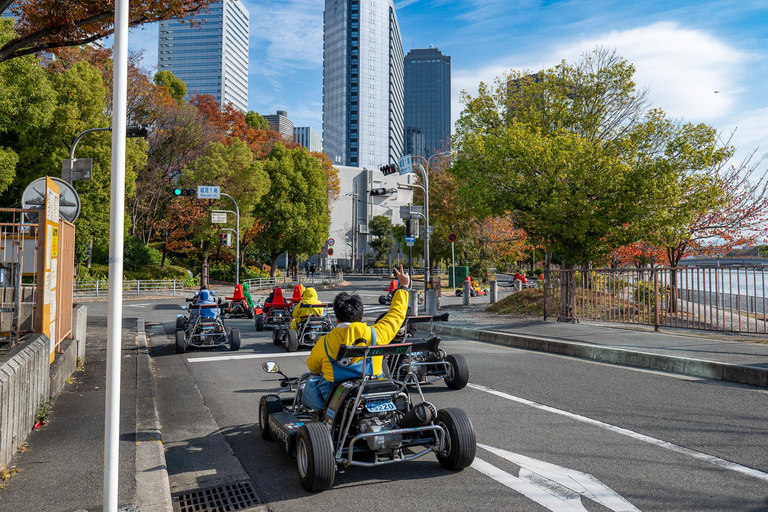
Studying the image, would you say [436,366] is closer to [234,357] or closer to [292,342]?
[292,342]

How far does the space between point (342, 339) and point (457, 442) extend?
3.86ft

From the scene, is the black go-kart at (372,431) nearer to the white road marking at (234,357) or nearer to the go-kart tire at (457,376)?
the go-kart tire at (457,376)

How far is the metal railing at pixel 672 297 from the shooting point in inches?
407

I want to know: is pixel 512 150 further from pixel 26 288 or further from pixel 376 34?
pixel 376 34

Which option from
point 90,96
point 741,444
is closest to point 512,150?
point 741,444

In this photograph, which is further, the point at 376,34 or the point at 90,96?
the point at 376,34

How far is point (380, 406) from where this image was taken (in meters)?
4.05

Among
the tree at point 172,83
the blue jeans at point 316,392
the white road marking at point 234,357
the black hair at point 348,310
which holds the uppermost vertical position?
the tree at point 172,83

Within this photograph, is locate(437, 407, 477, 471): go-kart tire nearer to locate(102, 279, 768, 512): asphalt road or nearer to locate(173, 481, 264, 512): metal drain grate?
locate(102, 279, 768, 512): asphalt road

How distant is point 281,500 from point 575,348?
8067 millimetres

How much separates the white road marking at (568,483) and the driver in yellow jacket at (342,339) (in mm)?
1394

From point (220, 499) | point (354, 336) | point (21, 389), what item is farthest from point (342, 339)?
point (21, 389)

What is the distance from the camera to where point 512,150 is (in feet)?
48.8

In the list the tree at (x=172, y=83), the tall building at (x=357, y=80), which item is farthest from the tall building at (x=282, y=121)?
the tree at (x=172, y=83)
